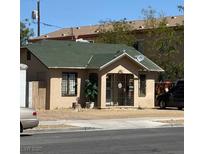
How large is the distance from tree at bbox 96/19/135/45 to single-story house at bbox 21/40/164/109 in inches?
412

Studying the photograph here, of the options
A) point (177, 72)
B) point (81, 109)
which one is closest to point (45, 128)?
point (81, 109)

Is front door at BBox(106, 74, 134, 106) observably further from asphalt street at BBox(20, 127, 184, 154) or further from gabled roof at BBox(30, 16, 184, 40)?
asphalt street at BBox(20, 127, 184, 154)

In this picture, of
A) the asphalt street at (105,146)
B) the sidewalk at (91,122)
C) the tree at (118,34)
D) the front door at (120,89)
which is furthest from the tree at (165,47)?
the asphalt street at (105,146)

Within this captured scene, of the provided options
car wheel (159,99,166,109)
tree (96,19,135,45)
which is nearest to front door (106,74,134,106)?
car wheel (159,99,166,109)

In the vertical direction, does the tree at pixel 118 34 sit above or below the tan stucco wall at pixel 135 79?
above

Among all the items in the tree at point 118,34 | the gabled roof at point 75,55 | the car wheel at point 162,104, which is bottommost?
the car wheel at point 162,104

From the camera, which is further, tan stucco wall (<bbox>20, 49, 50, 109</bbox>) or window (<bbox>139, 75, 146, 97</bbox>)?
window (<bbox>139, 75, 146, 97</bbox>)

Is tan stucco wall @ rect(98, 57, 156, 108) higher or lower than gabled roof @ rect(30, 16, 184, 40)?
lower

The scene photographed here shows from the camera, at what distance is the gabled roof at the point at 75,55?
29078mm

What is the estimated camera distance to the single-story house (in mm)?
28547

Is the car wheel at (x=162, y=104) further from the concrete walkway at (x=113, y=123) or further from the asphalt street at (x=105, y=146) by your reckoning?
the asphalt street at (x=105, y=146)

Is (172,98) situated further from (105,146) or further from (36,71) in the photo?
(105,146)
